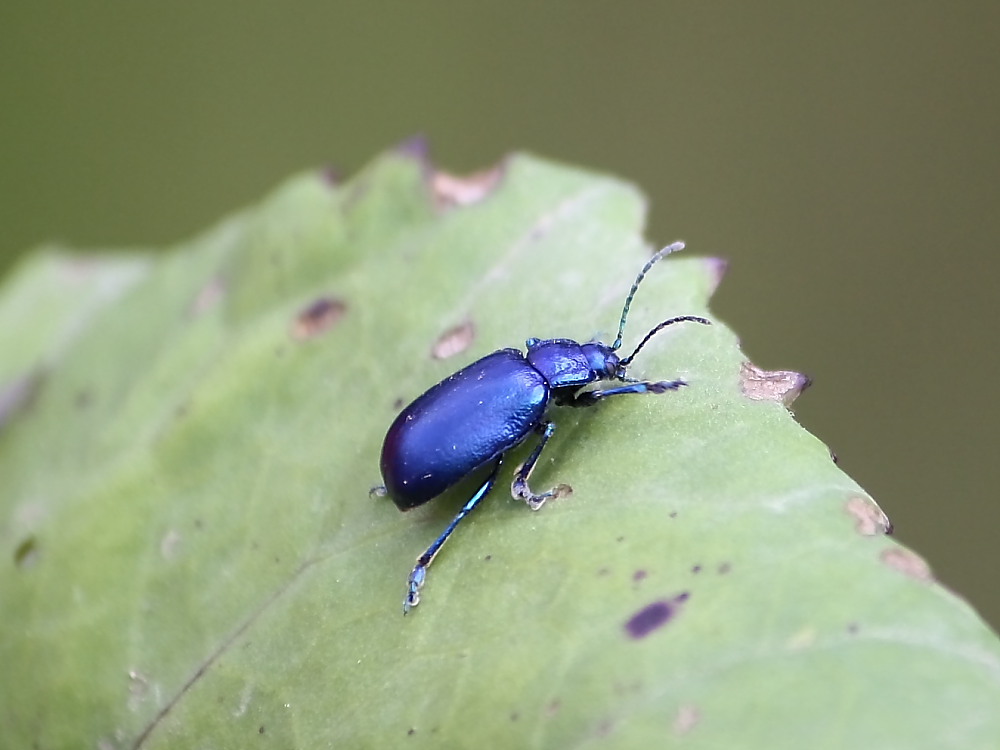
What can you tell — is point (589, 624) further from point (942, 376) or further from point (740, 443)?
point (942, 376)

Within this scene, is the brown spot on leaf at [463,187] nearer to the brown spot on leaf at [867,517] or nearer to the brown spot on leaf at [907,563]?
the brown spot on leaf at [867,517]

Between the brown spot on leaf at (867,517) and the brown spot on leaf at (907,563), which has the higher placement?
→ the brown spot on leaf at (867,517)

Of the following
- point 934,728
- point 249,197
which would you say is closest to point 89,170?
point 249,197

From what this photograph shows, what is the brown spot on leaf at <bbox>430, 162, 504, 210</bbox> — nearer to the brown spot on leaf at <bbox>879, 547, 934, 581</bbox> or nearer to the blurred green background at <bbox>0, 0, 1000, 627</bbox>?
the brown spot on leaf at <bbox>879, 547, 934, 581</bbox>

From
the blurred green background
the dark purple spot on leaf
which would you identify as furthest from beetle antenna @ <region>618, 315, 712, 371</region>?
the blurred green background

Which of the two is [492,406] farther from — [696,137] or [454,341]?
[696,137]

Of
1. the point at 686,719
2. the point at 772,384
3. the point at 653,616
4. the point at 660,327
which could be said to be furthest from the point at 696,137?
the point at 686,719

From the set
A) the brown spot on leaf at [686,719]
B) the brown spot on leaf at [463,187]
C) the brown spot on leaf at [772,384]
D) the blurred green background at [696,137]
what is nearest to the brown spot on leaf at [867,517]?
the brown spot on leaf at [772,384]
